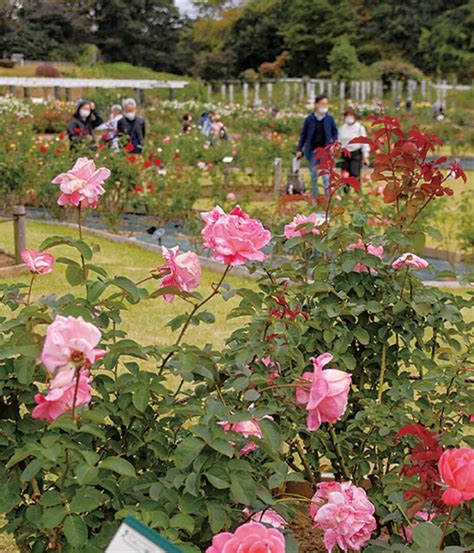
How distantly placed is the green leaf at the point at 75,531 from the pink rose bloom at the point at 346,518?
0.38 meters

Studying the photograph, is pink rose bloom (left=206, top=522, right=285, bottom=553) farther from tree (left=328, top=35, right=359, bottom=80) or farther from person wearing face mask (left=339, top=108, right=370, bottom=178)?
tree (left=328, top=35, right=359, bottom=80)

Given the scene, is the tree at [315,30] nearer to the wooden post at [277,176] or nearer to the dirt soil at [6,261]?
the wooden post at [277,176]

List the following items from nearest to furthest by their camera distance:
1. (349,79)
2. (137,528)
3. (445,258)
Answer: (137,528), (445,258), (349,79)

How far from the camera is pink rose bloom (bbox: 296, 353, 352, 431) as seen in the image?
1509mm

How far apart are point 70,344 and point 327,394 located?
415 millimetres

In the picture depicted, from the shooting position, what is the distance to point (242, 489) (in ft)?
5.01

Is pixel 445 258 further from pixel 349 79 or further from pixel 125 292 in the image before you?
pixel 349 79

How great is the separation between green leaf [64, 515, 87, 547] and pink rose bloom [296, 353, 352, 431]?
368mm

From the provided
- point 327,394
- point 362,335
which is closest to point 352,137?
point 362,335

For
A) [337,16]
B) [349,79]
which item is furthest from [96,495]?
[337,16]

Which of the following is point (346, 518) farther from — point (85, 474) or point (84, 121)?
point (84, 121)

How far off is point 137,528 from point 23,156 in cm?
865

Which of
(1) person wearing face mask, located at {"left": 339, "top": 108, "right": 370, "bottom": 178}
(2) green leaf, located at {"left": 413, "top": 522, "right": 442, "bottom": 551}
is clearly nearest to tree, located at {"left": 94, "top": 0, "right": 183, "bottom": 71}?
(1) person wearing face mask, located at {"left": 339, "top": 108, "right": 370, "bottom": 178}

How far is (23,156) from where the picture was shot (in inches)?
366
